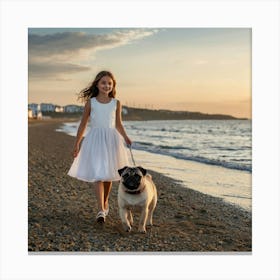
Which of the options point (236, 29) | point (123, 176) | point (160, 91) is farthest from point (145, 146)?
point (123, 176)

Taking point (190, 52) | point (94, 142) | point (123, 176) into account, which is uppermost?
point (190, 52)

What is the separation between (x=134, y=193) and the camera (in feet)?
14.1

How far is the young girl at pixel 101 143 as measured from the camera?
468cm

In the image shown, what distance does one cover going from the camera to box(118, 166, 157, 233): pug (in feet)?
13.9

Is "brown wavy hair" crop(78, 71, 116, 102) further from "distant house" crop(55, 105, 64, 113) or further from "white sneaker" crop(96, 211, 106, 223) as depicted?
"distant house" crop(55, 105, 64, 113)

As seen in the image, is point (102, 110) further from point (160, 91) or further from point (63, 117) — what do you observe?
point (63, 117)

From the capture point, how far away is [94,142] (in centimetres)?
472

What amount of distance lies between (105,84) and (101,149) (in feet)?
2.21

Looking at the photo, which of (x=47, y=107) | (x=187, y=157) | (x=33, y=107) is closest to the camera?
(x=33, y=107)

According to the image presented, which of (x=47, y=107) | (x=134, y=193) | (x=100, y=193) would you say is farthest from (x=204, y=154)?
(x=134, y=193)

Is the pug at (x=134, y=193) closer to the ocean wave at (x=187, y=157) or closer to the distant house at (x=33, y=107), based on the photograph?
the distant house at (x=33, y=107)

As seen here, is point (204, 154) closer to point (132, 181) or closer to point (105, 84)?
point (105, 84)

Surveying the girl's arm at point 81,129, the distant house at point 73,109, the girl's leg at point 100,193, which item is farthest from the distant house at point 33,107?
the girl's leg at point 100,193
